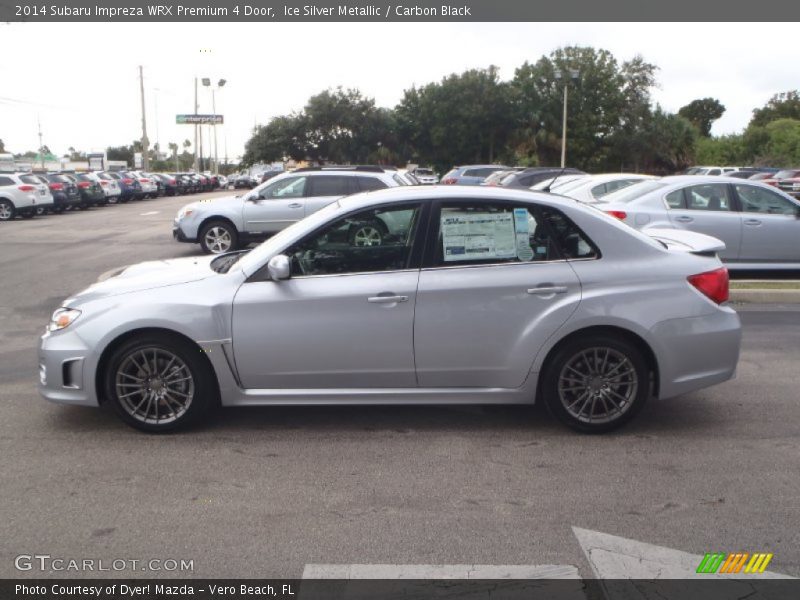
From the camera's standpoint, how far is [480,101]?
5494 cm

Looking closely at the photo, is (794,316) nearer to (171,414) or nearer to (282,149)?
(171,414)

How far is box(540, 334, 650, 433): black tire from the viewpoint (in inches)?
220

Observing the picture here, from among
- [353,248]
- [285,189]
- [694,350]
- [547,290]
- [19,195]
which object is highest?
[285,189]

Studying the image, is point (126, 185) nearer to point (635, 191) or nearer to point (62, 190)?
point (62, 190)

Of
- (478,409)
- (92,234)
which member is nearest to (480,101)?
(92,234)

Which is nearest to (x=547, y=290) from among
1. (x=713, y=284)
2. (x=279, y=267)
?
(x=713, y=284)

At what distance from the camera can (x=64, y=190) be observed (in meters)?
31.7

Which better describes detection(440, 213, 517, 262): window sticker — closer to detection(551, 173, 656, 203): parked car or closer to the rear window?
the rear window

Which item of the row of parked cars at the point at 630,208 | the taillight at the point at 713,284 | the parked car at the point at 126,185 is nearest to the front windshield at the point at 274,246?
the row of parked cars at the point at 630,208

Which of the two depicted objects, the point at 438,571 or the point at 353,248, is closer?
the point at 438,571

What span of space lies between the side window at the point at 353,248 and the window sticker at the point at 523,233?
0.69 meters

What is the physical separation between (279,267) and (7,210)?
1027 inches

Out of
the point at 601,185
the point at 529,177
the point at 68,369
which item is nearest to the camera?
the point at 68,369

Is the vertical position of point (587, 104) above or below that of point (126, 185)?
above
